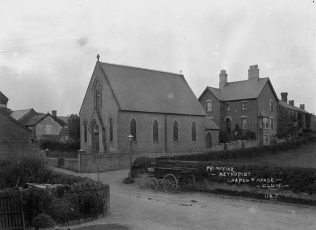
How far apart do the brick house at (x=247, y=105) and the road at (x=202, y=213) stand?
42.0 metres

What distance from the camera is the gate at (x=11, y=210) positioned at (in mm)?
11797

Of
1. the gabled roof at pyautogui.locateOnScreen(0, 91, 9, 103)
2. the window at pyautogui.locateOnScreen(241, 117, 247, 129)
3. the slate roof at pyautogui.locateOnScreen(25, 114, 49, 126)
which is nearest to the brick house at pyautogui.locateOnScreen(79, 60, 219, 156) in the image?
the gabled roof at pyautogui.locateOnScreen(0, 91, 9, 103)

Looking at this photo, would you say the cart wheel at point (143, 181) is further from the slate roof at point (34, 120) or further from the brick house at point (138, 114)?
the slate roof at point (34, 120)

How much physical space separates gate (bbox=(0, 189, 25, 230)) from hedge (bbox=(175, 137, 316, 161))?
71.6 feet

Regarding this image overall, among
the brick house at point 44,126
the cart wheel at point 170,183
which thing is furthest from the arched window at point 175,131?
the brick house at point 44,126

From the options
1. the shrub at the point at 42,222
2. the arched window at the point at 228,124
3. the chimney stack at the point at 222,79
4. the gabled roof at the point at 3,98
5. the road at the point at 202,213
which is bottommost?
the road at the point at 202,213

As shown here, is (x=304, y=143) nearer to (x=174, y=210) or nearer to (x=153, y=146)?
(x=153, y=146)

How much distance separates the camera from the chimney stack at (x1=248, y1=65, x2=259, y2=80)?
65.2 metres

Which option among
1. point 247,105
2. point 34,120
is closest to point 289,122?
point 247,105

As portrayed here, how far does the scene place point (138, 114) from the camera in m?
43.8

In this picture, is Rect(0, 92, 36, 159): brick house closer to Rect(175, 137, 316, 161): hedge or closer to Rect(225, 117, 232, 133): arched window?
Rect(175, 137, 316, 161): hedge

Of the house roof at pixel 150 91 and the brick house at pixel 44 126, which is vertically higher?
the house roof at pixel 150 91

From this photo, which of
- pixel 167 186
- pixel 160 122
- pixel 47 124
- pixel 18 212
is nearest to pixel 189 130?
pixel 160 122

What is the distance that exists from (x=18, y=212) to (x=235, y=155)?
2956 cm
